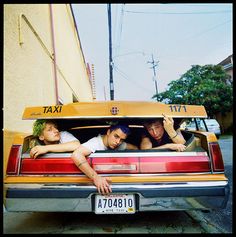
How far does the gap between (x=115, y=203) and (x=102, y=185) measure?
22 centimetres

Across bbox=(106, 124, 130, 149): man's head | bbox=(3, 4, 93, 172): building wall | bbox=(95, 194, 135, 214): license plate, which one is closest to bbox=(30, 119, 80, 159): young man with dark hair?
bbox=(106, 124, 130, 149): man's head

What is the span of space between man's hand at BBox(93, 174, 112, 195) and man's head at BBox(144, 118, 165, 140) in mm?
968

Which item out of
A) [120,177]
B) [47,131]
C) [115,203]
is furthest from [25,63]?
[115,203]

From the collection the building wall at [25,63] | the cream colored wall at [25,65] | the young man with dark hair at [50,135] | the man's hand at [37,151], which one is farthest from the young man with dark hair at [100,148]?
the cream colored wall at [25,65]

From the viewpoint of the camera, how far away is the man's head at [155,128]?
10.3ft

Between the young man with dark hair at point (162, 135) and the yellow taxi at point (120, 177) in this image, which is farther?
the young man with dark hair at point (162, 135)

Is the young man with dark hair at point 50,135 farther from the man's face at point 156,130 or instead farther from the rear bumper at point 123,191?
the man's face at point 156,130

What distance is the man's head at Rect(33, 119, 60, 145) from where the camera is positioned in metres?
2.97

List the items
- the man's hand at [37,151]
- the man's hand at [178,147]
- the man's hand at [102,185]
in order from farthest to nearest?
the man's hand at [178,147]
the man's hand at [37,151]
the man's hand at [102,185]

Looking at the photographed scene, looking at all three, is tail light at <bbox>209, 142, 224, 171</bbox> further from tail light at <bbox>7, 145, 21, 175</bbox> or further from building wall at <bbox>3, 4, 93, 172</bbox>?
building wall at <bbox>3, 4, 93, 172</bbox>

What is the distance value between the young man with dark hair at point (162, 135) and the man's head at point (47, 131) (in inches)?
42.1

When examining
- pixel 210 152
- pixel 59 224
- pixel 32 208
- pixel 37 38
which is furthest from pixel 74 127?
pixel 37 38

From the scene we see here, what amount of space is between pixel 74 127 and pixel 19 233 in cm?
166

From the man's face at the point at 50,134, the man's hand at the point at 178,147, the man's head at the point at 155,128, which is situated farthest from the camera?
the man's head at the point at 155,128
